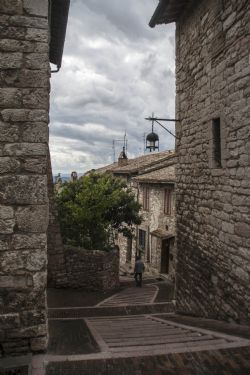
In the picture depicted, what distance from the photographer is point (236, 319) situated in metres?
6.43

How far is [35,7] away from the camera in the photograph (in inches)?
172

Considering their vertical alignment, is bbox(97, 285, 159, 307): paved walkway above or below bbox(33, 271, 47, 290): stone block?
below

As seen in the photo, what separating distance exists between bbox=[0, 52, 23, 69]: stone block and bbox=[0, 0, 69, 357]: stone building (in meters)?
0.01

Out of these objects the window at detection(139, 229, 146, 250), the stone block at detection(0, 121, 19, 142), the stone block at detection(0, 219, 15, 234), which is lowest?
the window at detection(139, 229, 146, 250)

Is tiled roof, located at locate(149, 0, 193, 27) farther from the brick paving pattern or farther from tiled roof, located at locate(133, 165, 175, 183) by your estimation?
tiled roof, located at locate(133, 165, 175, 183)

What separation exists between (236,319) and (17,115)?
4.83m

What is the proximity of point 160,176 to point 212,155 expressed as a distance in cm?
1318

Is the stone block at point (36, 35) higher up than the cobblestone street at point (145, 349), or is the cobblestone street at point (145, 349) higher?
the stone block at point (36, 35)

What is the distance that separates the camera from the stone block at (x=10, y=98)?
14.1ft

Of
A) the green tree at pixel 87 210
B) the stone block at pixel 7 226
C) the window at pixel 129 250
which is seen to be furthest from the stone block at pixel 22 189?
the window at pixel 129 250

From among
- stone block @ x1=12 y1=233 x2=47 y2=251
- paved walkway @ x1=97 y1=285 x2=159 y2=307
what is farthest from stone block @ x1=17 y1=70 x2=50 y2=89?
paved walkway @ x1=97 y1=285 x2=159 y2=307

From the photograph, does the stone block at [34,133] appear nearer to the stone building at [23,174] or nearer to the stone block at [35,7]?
the stone building at [23,174]

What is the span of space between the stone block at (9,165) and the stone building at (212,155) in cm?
358

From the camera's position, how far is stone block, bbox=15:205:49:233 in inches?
170
